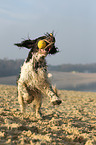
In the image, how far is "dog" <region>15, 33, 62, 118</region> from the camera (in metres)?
3.91

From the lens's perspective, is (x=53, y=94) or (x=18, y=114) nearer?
(x=53, y=94)

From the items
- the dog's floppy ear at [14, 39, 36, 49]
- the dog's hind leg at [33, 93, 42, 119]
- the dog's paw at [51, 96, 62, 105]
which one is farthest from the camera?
the dog's hind leg at [33, 93, 42, 119]

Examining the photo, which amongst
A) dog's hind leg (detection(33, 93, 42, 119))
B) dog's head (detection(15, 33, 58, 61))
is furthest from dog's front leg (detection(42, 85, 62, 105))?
dog's head (detection(15, 33, 58, 61))

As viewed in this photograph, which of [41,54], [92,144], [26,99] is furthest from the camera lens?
[26,99]

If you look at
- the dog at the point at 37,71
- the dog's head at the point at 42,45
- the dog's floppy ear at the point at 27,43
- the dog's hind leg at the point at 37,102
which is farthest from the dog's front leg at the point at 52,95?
the dog's floppy ear at the point at 27,43

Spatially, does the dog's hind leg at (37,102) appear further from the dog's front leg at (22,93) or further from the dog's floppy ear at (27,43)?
the dog's floppy ear at (27,43)

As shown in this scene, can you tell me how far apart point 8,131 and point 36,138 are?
642mm

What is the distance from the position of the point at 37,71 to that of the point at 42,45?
23.7 inches

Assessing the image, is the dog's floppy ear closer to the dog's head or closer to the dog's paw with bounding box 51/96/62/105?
the dog's head

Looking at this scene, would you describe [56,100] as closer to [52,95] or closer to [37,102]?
[52,95]

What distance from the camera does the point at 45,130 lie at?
3.78 metres

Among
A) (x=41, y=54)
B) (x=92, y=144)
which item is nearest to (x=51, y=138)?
(x=92, y=144)

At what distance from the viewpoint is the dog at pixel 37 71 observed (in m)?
3.91

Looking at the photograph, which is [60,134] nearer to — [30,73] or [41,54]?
[30,73]
